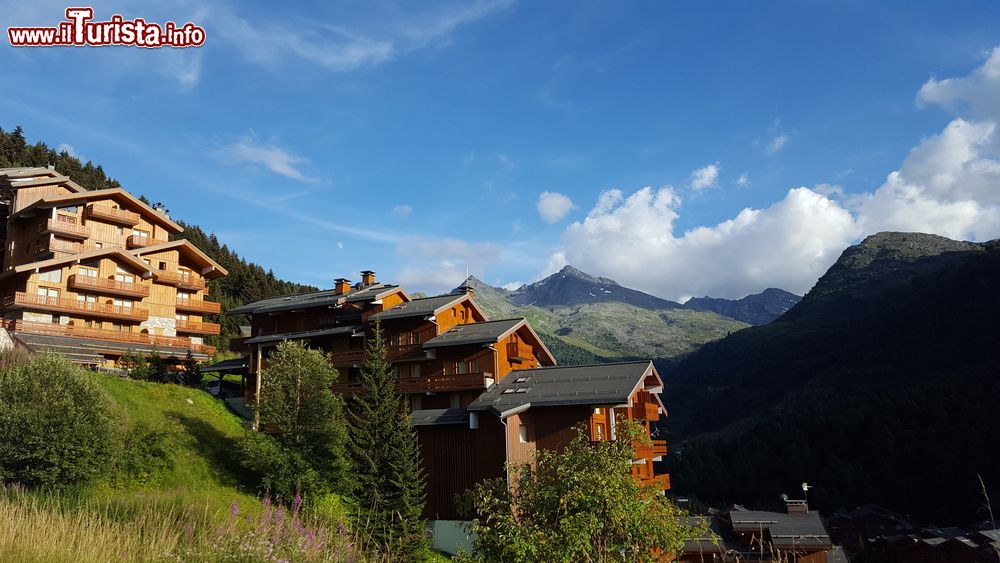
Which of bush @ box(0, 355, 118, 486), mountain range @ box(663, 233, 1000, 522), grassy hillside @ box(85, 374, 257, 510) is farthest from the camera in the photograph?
mountain range @ box(663, 233, 1000, 522)

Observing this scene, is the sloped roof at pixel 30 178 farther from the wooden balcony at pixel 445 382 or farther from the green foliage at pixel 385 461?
the green foliage at pixel 385 461

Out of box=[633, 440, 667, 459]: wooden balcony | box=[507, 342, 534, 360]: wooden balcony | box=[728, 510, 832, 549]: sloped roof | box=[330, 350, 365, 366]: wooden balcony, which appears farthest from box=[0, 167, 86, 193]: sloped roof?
box=[728, 510, 832, 549]: sloped roof

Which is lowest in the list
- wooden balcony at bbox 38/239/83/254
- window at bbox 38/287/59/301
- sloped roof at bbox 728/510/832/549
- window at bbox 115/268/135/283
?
sloped roof at bbox 728/510/832/549

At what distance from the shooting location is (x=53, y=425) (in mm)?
23500

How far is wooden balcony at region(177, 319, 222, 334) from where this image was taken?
56.9m

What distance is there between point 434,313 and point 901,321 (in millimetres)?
184232

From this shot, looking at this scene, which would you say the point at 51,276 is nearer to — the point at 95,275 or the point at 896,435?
the point at 95,275

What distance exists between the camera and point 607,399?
116 ft

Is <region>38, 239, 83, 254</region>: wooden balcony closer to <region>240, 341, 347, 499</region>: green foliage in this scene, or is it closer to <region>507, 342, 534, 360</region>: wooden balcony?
<region>240, 341, 347, 499</region>: green foliage

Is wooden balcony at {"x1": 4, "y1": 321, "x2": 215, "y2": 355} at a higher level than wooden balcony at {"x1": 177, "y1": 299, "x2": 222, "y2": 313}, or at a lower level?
lower

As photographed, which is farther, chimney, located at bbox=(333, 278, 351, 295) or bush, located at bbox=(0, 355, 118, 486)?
chimney, located at bbox=(333, 278, 351, 295)

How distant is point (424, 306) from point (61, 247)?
2976cm

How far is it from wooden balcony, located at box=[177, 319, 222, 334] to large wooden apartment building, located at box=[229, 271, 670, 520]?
269 inches

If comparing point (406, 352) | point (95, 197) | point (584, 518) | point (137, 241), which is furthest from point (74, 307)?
point (584, 518)
